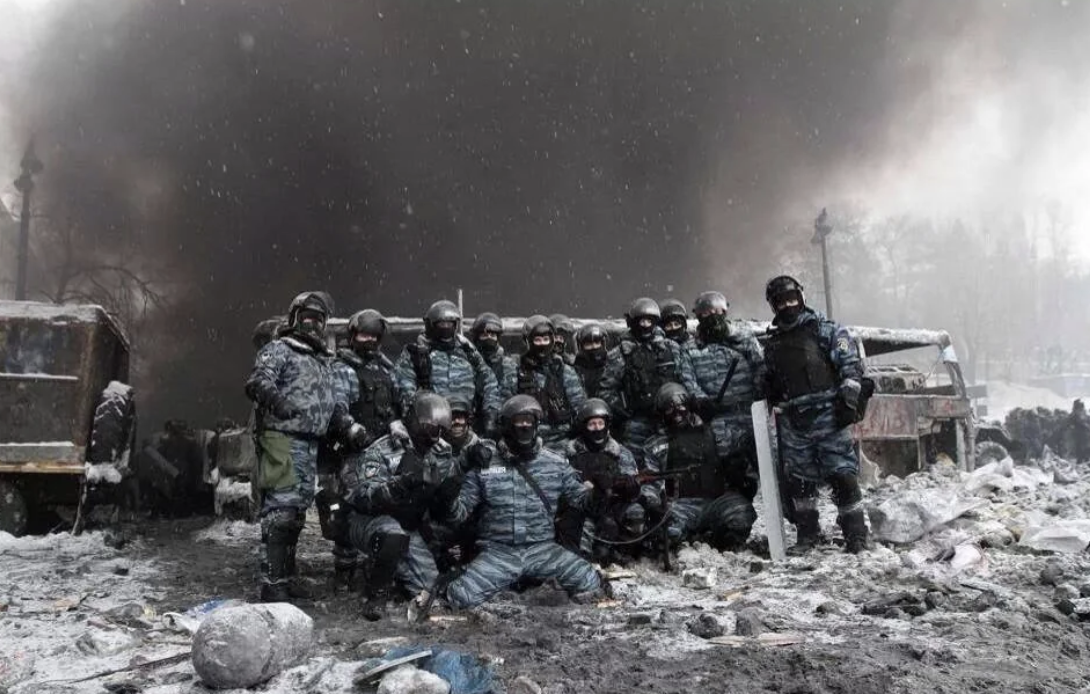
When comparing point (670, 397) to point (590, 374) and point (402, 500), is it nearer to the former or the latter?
point (590, 374)

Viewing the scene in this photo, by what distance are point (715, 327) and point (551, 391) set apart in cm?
125

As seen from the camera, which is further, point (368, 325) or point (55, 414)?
point (55, 414)

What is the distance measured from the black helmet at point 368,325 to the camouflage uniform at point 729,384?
2.11 meters

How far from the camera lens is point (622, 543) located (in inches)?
176

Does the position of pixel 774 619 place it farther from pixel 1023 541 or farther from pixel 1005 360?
pixel 1005 360

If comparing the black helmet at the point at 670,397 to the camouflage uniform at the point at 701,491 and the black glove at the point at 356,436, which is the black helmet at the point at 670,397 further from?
the black glove at the point at 356,436

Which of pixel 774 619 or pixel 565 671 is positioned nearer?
pixel 565 671

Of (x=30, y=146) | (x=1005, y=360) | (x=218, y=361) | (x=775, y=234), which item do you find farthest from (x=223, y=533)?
(x=1005, y=360)

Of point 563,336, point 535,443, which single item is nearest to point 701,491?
point 535,443

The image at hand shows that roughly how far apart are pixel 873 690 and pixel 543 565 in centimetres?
191

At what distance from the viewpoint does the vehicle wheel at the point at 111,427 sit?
579 centimetres

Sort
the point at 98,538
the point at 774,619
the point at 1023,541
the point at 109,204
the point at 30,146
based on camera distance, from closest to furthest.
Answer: the point at 774,619
the point at 1023,541
the point at 98,538
the point at 30,146
the point at 109,204

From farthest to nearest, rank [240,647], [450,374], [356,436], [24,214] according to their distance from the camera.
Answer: [24,214]
[450,374]
[356,436]
[240,647]

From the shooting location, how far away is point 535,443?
4.18 meters
